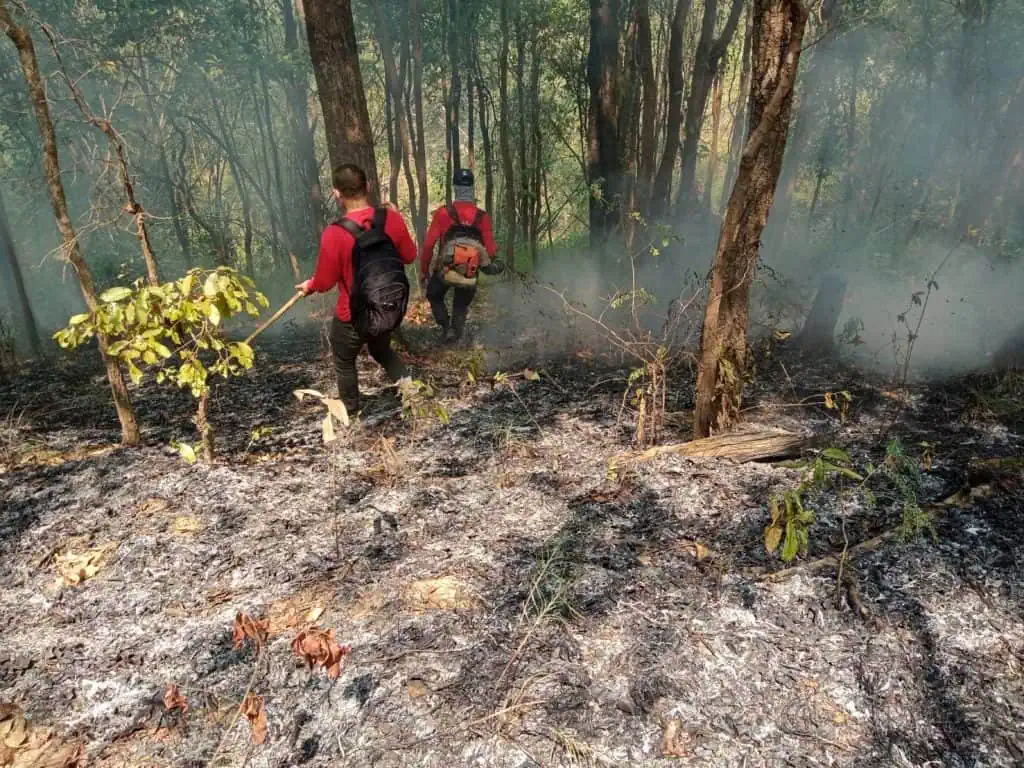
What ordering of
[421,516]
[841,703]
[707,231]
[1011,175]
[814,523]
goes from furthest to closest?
[707,231] → [1011,175] → [421,516] → [814,523] → [841,703]

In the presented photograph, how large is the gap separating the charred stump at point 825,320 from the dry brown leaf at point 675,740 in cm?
471

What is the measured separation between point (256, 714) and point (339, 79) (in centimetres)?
522

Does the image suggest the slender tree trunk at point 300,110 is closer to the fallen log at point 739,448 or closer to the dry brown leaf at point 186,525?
the dry brown leaf at point 186,525

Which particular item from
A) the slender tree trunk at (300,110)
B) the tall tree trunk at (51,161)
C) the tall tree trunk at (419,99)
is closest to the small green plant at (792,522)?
the tall tree trunk at (51,161)

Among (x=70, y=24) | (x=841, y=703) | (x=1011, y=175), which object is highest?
(x=70, y=24)

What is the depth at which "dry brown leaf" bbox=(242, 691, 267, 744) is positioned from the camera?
2.10 metres

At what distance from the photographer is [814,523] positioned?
3.09m

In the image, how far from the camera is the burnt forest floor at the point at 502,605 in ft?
6.85

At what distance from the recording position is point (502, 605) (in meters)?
2.64

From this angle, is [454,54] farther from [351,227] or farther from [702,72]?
[351,227]

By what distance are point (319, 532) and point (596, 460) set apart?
1.71 metres

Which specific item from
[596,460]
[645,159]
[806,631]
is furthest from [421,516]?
[645,159]

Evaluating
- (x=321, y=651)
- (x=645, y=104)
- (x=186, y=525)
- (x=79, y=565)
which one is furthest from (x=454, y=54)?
(x=321, y=651)

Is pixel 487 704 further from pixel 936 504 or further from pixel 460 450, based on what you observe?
pixel 936 504
